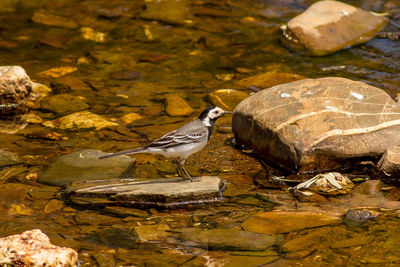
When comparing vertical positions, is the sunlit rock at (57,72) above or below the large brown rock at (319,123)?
below

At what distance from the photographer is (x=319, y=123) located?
8.68 m

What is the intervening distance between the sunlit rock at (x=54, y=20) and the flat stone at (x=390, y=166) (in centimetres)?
1020

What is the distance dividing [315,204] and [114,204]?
2705mm

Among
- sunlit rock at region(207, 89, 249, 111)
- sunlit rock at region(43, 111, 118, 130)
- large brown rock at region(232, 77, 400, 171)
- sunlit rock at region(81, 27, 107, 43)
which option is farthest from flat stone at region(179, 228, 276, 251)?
sunlit rock at region(81, 27, 107, 43)

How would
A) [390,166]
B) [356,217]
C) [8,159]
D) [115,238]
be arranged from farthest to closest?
[8,159]
[390,166]
[356,217]
[115,238]

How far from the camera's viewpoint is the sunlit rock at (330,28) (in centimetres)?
1383

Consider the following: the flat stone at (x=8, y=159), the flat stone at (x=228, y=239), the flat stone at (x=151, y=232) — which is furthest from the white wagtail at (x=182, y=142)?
the flat stone at (x=8, y=159)

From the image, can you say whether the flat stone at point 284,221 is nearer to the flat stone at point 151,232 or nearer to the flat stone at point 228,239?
the flat stone at point 228,239

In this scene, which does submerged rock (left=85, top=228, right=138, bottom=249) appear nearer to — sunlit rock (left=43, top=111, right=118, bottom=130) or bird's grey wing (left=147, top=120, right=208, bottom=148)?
bird's grey wing (left=147, top=120, right=208, bottom=148)

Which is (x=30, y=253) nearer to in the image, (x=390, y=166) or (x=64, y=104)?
(x=390, y=166)

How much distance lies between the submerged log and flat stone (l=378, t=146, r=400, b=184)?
7.82 feet

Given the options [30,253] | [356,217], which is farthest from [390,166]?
[30,253]

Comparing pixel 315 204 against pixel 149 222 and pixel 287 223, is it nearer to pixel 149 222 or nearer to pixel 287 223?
pixel 287 223

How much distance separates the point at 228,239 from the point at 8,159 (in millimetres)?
4091
